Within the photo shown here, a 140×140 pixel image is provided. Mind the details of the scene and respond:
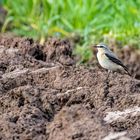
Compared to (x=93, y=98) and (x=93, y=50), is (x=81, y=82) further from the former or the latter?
(x=93, y=50)

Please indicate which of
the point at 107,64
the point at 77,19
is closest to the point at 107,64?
the point at 107,64

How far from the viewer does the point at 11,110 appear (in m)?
5.59

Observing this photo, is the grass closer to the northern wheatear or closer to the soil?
the northern wheatear

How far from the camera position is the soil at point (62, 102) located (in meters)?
5.02

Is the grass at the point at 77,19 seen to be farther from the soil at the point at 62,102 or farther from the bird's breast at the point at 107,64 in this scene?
the soil at the point at 62,102

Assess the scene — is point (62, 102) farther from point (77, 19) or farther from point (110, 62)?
point (77, 19)

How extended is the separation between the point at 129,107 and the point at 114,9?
754 cm

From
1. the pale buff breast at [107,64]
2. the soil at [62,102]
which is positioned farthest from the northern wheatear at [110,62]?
the soil at [62,102]

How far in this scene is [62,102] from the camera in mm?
5805

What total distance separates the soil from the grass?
17.0 ft

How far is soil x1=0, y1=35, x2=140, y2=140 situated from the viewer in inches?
198

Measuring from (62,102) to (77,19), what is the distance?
8.15 meters

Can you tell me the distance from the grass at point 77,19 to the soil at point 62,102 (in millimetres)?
5169

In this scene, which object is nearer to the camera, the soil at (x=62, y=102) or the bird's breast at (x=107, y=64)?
the soil at (x=62, y=102)
